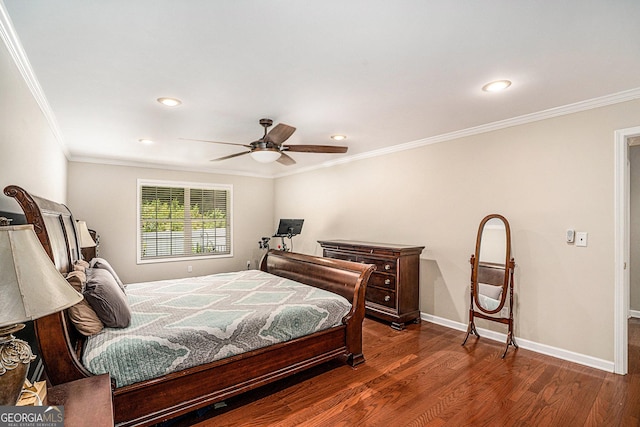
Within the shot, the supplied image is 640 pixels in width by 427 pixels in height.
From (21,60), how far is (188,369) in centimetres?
236

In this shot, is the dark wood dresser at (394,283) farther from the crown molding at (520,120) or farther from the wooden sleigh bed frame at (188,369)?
the crown molding at (520,120)

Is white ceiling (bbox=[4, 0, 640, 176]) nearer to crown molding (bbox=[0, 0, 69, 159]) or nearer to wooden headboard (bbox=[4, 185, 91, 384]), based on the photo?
crown molding (bbox=[0, 0, 69, 159])

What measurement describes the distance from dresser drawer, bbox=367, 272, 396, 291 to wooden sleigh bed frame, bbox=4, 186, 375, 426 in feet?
3.46

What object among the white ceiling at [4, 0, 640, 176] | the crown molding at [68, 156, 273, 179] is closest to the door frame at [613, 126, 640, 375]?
the white ceiling at [4, 0, 640, 176]

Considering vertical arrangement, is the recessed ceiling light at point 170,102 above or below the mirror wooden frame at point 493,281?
above

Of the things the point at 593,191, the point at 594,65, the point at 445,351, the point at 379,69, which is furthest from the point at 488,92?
the point at 445,351

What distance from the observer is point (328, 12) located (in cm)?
171

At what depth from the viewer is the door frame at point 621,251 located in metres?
2.81

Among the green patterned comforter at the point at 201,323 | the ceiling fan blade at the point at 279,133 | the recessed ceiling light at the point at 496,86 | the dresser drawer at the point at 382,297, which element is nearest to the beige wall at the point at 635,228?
the recessed ceiling light at the point at 496,86

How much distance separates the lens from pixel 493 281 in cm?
351

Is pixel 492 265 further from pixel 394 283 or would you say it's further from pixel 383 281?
pixel 383 281

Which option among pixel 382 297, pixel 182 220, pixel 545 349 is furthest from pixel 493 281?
pixel 182 220

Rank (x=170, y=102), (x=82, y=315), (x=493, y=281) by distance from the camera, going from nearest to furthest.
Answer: (x=82, y=315)
(x=170, y=102)
(x=493, y=281)

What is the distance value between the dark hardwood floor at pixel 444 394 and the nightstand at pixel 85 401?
909 mm
